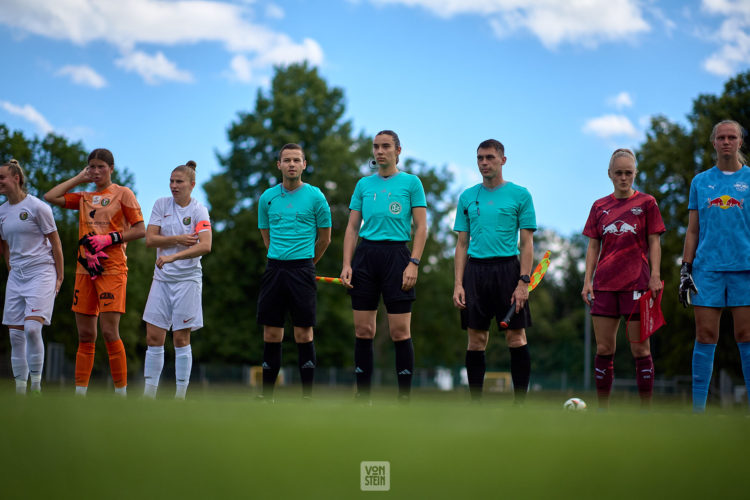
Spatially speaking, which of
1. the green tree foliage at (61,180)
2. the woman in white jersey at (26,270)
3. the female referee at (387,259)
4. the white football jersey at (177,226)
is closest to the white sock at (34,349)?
the woman in white jersey at (26,270)

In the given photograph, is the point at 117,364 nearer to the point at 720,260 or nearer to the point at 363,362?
the point at 363,362

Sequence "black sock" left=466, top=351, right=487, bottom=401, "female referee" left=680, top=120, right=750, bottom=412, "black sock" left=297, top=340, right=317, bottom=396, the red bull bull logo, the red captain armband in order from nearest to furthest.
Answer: "female referee" left=680, top=120, right=750, bottom=412 → the red bull bull logo → "black sock" left=466, top=351, right=487, bottom=401 → "black sock" left=297, top=340, right=317, bottom=396 → the red captain armband

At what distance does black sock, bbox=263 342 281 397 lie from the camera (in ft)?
25.0

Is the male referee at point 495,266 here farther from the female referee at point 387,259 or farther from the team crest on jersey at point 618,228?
the team crest on jersey at point 618,228

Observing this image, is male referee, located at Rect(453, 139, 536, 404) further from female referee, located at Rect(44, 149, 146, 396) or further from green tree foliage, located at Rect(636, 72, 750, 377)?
green tree foliage, located at Rect(636, 72, 750, 377)

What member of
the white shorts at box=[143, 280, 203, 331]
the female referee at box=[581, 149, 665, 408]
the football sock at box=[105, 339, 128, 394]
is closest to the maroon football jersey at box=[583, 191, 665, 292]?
the female referee at box=[581, 149, 665, 408]

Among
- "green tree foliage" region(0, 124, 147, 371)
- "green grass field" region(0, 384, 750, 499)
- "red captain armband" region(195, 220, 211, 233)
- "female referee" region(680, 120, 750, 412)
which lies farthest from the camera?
"green tree foliage" region(0, 124, 147, 371)

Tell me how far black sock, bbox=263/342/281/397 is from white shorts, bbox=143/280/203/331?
2.54 feet

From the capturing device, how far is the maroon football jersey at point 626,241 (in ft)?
23.0

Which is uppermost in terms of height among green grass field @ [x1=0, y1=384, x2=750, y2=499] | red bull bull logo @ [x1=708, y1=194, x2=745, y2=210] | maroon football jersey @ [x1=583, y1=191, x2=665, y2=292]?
red bull bull logo @ [x1=708, y1=194, x2=745, y2=210]

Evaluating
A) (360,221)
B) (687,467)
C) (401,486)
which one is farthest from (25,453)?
(360,221)

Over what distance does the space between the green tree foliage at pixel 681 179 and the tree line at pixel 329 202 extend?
6 centimetres

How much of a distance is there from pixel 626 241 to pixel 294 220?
336 centimetres

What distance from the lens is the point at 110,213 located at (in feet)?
25.7
